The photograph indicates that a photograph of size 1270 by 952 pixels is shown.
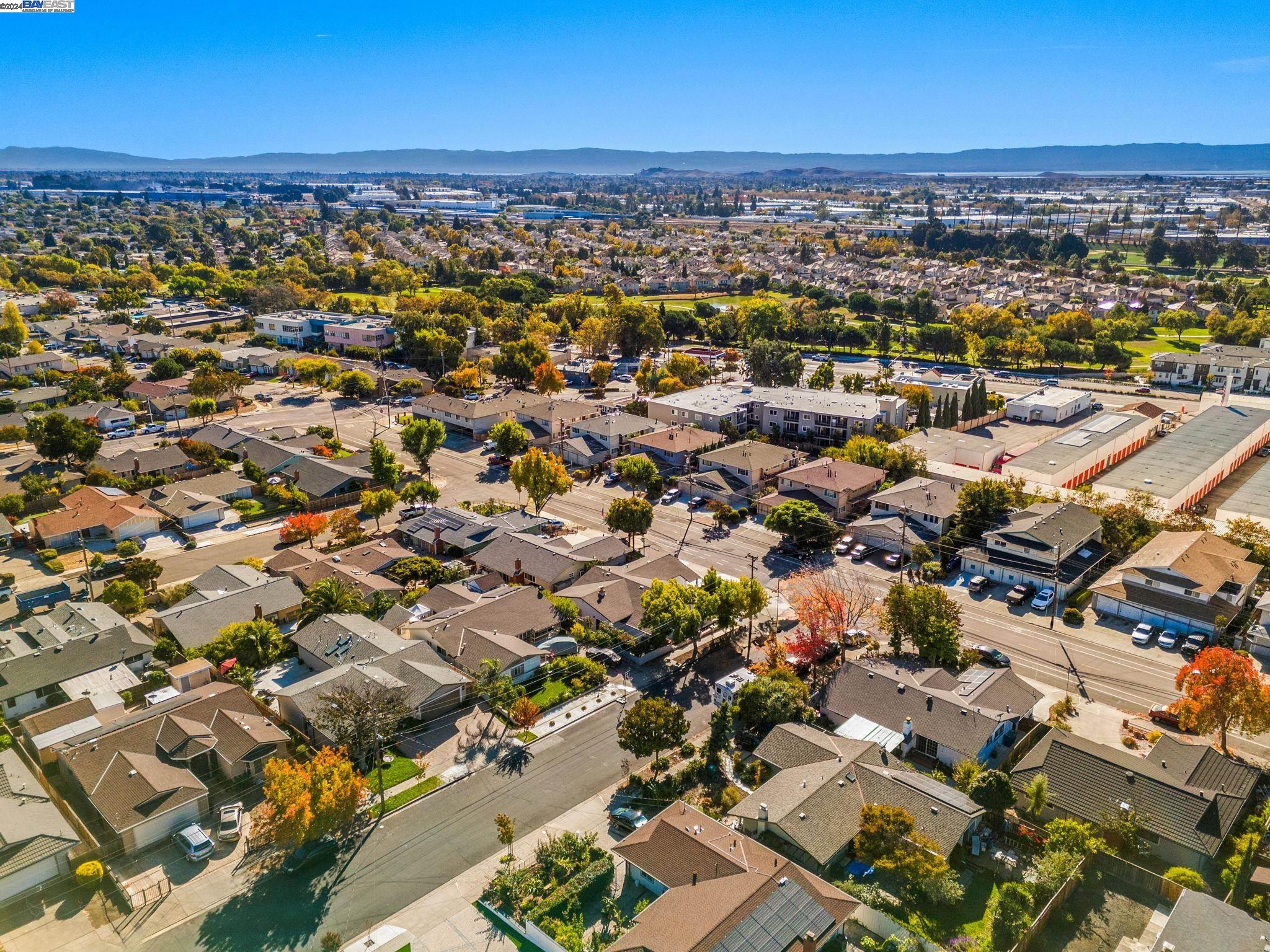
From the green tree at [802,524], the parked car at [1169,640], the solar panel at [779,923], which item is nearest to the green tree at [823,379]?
the green tree at [802,524]

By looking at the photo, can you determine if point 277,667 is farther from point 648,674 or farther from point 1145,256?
point 1145,256

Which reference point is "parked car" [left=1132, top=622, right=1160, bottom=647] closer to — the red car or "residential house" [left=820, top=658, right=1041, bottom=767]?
the red car

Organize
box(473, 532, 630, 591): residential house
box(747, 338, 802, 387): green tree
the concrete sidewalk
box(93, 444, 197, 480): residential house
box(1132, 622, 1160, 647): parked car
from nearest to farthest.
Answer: the concrete sidewalk → box(1132, 622, 1160, 647): parked car → box(473, 532, 630, 591): residential house → box(93, 444, 197, 480): residential house → box(747, 338, 802, 387): green tree

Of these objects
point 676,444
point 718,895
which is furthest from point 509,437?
point 718,895

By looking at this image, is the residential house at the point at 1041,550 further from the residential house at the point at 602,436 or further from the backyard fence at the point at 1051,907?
the residential house at the point at 602,436

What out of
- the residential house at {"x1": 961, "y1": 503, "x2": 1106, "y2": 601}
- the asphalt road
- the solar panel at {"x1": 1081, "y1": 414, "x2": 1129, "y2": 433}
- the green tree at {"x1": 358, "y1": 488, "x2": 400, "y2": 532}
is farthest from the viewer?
the solar panel at {"x1": 1081, "y1": 414, "x2": 1129, "y2": 433}

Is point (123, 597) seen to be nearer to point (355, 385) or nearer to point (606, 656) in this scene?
point (606, 656)

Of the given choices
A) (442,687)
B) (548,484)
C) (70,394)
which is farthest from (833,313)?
(442,687)

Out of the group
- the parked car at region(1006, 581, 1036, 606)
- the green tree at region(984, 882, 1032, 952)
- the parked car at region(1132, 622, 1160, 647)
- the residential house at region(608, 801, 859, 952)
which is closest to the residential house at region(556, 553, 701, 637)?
the residential house at region(608, 801, 859, 952)
